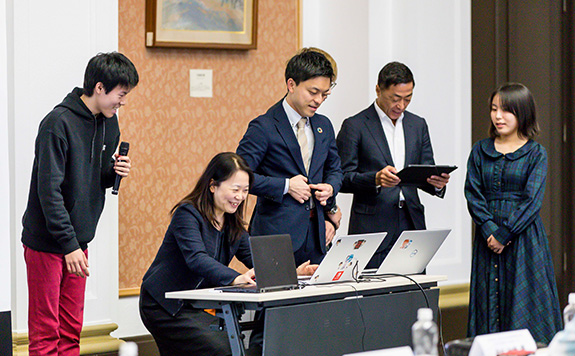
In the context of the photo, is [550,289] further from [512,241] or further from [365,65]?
[365,65]

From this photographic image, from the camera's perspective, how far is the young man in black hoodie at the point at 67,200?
2.99 m

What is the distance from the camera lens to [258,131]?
3.61 metres

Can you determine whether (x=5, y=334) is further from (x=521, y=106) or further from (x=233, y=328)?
(x=521, y=106)

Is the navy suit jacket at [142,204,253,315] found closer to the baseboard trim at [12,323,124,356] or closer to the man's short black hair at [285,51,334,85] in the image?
the man's short black hair at [285,51,334,85]

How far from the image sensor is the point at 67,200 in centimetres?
310

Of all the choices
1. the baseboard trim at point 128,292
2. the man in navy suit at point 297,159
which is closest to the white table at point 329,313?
the man in navy suit at point 297,159

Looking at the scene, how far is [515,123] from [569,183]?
184 centimetres

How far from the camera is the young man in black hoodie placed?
299cm

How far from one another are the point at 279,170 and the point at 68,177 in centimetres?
98

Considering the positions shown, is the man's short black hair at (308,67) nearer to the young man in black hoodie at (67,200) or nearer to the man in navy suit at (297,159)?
the man in navy suit at (297,159)

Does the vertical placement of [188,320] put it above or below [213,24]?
below

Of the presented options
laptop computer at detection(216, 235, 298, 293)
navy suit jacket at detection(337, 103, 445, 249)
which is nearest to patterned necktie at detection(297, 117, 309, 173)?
navy suit jacket at detection(337, 103, 445, 249)

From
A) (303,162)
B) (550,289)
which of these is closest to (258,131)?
(303,162)

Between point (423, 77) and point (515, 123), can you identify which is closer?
point (515, 123)
